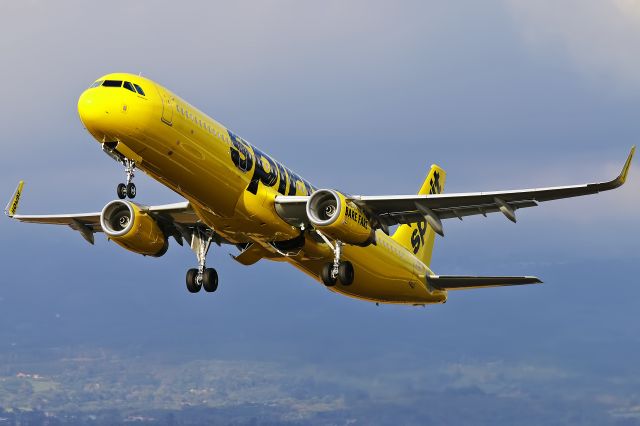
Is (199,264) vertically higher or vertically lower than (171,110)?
lower

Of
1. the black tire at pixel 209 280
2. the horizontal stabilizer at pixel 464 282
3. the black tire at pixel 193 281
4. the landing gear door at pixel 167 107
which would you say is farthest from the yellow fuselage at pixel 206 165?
the horizontal stabilizer at pixel 464 282

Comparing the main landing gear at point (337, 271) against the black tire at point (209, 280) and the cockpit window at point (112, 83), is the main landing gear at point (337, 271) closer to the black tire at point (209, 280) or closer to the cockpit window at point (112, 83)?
the black tire at point (209, 280)

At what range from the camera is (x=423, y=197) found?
146ft

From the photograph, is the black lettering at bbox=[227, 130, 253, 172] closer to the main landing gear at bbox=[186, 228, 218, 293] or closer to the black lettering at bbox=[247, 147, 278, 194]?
the black lettering at bbox=[247, 147, 278, 194]

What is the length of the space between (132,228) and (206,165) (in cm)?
729

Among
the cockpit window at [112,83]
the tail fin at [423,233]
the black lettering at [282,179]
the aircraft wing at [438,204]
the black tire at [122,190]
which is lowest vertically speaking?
the black tire at [122,190]

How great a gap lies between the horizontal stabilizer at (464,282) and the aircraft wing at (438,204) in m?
6.02

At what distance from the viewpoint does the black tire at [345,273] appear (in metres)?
45.7

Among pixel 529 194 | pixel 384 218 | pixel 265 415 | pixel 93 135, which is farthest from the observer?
pixel 265 415

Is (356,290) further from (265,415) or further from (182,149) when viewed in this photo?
(265,415)

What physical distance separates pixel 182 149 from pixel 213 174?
1.74 meters

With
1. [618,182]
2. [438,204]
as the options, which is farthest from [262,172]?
[618,182]

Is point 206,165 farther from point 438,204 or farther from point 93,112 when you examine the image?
point 438,204

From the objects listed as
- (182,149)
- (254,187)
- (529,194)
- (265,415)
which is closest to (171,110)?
(182,149)
